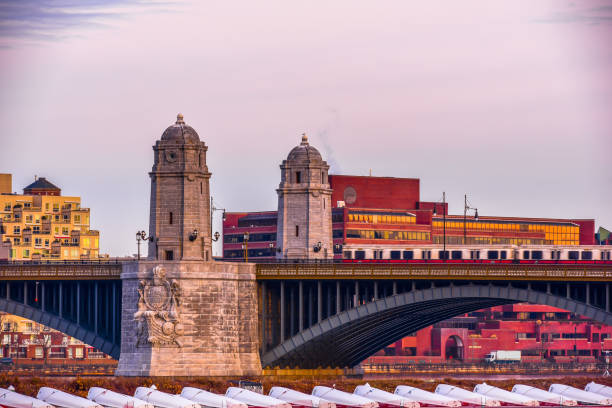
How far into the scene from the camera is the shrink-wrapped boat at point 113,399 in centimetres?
13362

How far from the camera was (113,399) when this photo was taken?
13650cm

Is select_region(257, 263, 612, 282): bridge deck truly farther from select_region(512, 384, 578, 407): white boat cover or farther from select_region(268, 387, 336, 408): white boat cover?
select_region(268, 387, 336, 408): white boat cover

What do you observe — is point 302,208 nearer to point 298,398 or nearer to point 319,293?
point 319,293

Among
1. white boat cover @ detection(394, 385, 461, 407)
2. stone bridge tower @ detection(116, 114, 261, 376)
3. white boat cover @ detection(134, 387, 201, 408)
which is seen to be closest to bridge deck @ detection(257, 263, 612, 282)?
stone bridge tower @ detection(116, 114, 261, 376)

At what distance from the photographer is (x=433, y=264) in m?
160

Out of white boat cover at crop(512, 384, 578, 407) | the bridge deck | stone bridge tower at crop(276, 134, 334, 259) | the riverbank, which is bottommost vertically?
white boat cover at crop(512, 384, 578, 407)

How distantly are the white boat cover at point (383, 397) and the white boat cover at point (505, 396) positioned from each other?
800 centimetres

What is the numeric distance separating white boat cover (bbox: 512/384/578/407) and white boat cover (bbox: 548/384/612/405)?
5.03ft

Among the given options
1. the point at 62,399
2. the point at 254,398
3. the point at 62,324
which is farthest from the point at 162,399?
the point at 62,324

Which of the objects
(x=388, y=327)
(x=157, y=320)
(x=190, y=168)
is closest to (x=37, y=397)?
(x=157, y=320)

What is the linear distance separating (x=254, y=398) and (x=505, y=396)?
2284 centimetres

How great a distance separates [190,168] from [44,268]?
1969 cm

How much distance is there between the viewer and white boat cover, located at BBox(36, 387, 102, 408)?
134038mm

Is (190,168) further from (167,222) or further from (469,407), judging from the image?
(469,407)
